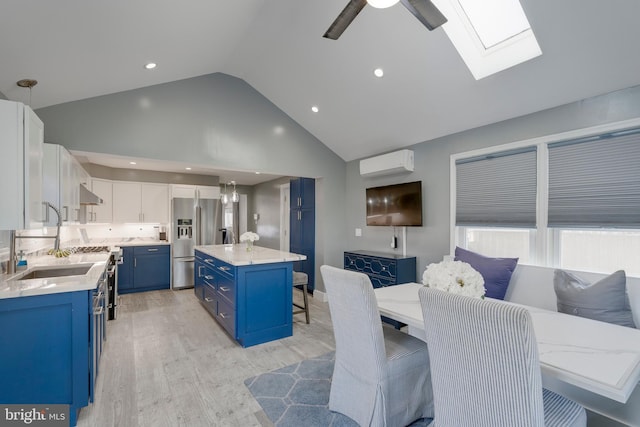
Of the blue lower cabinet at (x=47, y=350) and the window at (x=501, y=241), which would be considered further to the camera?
the window at (x=501, y=241)

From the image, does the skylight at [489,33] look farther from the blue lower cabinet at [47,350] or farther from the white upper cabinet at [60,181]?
the white upper cabinet at [60,181]

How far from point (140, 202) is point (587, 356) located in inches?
254

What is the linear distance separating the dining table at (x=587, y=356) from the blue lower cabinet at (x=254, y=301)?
1402 mm

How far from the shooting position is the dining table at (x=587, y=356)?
43.5 inches

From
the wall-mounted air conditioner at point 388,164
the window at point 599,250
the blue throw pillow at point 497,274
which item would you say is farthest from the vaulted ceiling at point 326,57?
the blue throw pillow at point 497,274

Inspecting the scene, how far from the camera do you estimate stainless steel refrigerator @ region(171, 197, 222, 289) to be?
5469 mm

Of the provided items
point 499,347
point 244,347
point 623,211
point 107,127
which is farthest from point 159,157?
point 623,211

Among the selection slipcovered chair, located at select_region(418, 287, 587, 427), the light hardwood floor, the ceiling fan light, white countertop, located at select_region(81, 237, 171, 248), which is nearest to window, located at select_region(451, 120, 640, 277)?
slipcovered chair, located at select_region(418, 287, 587, 427)

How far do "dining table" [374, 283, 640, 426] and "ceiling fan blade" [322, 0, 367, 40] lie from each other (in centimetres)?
178

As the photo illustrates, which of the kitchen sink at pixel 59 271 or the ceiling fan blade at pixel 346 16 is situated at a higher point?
the ceiling fan blade at pixel 346 16

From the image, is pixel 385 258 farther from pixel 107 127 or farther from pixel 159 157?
pixel 107 127

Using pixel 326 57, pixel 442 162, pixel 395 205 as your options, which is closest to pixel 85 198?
pixel 326 57

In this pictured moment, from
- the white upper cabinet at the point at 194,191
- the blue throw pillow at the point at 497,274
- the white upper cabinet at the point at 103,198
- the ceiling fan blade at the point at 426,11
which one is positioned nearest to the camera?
the ceiling fan blade at the point at 426,11

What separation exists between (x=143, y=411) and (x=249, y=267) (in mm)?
1385
